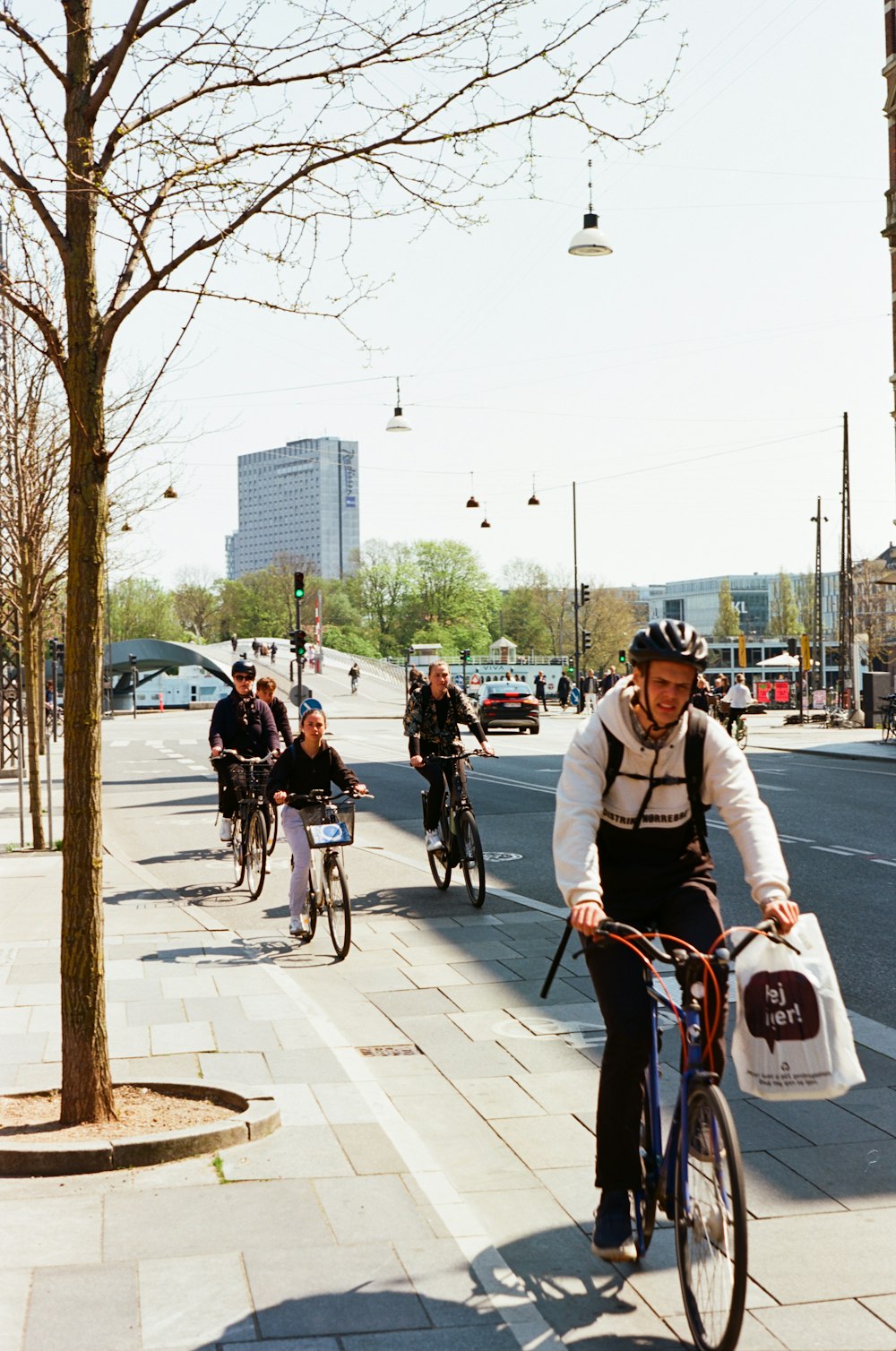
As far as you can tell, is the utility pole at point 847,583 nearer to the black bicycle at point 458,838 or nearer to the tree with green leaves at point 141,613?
the black bicycle at point 458,838

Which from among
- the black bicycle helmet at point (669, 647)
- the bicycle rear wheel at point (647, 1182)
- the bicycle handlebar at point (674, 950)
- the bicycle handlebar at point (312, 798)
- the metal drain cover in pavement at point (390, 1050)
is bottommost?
the metal drain cover in pavement at point (390, 1050)

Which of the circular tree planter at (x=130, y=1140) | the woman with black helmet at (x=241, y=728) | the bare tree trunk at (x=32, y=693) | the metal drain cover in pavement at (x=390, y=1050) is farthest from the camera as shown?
the bare tree trunk at (x=32, y=693)

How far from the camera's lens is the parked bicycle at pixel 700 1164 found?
3.21 meters

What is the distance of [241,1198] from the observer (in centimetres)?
440

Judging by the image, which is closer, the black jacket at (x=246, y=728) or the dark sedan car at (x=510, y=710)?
the black jacket at (x=246, y=728)

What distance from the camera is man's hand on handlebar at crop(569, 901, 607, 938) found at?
3551 mm

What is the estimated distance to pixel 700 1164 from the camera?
3439mm

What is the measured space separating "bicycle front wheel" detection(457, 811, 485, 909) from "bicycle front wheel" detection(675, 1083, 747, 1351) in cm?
683

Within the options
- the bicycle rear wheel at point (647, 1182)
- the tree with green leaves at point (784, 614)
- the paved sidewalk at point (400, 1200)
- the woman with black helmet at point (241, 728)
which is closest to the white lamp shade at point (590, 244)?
the woman with black helmet at point (241, 728)

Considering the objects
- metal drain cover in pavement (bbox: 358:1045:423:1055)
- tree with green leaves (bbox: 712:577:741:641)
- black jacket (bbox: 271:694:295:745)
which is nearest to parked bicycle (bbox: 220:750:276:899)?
black jacket (bbox: 271:694:295:745)

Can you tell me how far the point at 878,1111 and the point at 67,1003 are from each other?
301 cm

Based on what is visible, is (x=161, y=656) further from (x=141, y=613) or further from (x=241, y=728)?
(x=241, y=728)

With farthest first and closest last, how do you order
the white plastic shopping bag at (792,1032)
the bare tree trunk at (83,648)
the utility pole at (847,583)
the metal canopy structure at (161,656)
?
the metal canopy structure at (161,656)
the utility pole at (847,583)
the bare tree trunk at (83,648)
the white plastic shopping bag at (792,1032)

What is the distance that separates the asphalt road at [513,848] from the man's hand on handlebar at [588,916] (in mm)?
3792
